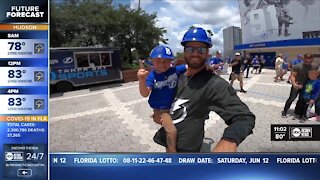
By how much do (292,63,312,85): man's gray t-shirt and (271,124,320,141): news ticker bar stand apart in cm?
63

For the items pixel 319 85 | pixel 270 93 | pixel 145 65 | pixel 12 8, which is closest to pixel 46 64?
pixel 12 8

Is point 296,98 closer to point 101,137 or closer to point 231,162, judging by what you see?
point 231,162

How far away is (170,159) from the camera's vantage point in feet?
4.72

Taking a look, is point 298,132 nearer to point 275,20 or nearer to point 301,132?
point 301,132

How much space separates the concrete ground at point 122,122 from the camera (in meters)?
1.60

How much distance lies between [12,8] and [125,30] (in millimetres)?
967

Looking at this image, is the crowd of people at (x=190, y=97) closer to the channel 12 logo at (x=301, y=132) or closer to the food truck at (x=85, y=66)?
the channel 12 logo at (x=301, y=132)

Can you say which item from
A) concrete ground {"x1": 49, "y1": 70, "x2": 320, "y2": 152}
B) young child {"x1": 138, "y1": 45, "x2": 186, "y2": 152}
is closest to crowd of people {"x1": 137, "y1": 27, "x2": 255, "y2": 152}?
young child {"x1": 138, "y1": 45, "x2": 186, "y2": 152}

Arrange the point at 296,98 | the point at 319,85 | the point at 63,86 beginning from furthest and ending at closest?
the point at 296,98 < the point at 319,85 < the point at 63,86

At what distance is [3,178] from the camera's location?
4.83ft

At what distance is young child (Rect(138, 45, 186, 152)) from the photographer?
4.39 feet

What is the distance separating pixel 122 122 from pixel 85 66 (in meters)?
0.67

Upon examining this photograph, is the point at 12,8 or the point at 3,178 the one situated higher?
the point at 12,8
